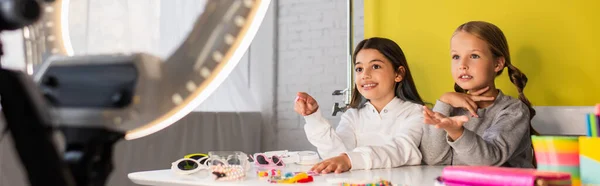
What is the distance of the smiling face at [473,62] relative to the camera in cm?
154

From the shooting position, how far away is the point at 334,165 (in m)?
1.25

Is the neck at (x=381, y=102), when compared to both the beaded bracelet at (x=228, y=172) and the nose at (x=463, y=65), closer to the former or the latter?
the nose at (x=463, y=65)

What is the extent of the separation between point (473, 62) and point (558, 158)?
78cm

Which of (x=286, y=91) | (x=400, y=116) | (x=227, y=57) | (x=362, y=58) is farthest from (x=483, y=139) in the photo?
(x=286, y=91)

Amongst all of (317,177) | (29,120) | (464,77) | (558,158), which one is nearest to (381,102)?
(464,77)

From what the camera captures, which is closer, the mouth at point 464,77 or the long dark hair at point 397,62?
the mouth at point 464,77

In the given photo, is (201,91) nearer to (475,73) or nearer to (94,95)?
(94,95)

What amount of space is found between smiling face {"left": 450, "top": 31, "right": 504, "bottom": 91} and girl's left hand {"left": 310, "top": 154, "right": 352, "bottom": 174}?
47 centimetres

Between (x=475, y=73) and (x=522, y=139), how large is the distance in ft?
0.68

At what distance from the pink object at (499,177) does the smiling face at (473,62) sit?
83cm

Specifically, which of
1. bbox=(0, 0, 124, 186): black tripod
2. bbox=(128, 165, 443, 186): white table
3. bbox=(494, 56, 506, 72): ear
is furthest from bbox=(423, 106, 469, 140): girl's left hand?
bbox=(0, 0, 124, 186): black tripod

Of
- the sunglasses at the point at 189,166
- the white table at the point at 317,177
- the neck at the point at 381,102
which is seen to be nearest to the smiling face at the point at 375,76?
the neck at the point at 381,102

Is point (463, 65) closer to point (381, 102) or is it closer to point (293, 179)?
point (381, 102)

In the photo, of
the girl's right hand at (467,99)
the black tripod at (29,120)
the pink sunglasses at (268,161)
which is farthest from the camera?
the girl's right hand at (467,99)
